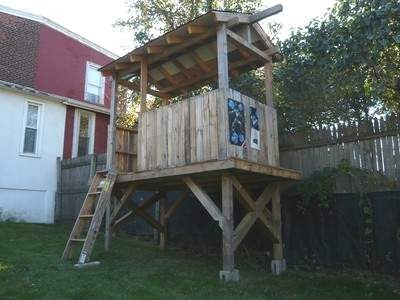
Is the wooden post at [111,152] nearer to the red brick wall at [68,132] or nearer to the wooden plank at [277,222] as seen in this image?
the wooden plank at [277,222]

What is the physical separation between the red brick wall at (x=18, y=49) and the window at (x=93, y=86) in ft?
8.59

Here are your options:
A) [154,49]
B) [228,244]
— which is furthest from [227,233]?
[154,49]

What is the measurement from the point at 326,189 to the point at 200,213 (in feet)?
12.1

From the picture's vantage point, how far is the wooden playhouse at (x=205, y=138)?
7.31 metres

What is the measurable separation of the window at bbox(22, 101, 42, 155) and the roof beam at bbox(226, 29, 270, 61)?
9725mm

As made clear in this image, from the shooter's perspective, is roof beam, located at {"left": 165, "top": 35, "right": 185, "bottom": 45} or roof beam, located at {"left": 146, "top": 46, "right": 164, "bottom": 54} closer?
roof beam, located at {"left": 165, "top": 35, "right": 185, "bottom": 45}

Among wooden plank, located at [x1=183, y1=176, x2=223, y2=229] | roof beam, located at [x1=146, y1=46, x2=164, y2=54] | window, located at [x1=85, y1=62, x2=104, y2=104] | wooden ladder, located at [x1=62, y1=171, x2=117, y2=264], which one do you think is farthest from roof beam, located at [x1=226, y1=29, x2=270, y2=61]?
window, located at [x1=85, y1=62, x2=104, y2=104]

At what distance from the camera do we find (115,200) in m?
11.6

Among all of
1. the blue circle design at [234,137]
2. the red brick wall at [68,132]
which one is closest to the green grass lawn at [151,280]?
the blue circle design at [234,137]

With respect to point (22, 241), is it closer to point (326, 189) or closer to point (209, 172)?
point (209, 172)

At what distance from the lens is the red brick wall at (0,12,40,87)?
15.4m

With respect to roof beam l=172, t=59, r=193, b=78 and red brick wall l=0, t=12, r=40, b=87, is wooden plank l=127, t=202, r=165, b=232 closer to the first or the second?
roof beam l=172, t=59, r=193, b=78

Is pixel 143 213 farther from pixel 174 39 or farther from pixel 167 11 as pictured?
pixel 167 11

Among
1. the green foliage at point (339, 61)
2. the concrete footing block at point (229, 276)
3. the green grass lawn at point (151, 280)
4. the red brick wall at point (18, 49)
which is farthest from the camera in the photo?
the red brick wall at point (18, 49)
